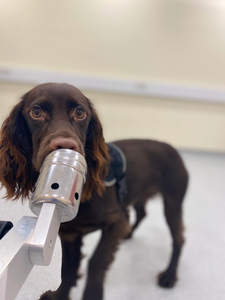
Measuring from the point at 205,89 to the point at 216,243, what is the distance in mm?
784

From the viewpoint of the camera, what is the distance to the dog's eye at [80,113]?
0.89 ft

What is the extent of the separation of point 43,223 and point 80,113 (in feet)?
0.49

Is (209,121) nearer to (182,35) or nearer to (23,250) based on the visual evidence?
(182,35)

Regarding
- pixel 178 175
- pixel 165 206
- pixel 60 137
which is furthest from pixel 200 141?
pixel 60 137

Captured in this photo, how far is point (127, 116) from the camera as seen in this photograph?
2.02 ft

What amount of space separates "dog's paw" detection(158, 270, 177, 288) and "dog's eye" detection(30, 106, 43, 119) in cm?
74

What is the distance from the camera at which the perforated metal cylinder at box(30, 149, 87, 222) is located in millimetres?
170

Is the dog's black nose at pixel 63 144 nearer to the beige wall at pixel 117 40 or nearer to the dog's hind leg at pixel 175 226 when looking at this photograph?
the beige wall at pixel 117 40

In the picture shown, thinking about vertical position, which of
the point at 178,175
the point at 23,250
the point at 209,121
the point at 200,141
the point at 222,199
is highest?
the point at 23,250

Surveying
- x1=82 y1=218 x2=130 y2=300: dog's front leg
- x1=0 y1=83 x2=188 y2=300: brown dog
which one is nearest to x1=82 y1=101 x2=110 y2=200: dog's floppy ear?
x1=0 y1=83 x2=188 y2=300: brown dog

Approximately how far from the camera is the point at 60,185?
17cm

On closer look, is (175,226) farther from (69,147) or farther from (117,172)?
(69,147)

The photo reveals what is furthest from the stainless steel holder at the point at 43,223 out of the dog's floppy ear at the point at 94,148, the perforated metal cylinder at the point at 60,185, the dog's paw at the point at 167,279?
the dog's paw at the point at 167,279

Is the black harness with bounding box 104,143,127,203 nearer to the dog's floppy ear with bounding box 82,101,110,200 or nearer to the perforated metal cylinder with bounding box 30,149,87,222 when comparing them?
the dog's floppy ear with bounding box 82,101,110,200
